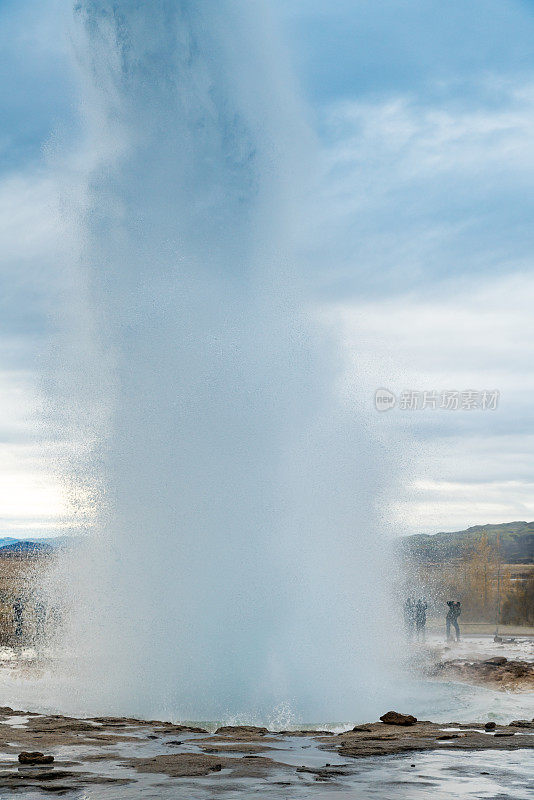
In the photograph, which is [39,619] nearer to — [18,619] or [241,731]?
[18,619]

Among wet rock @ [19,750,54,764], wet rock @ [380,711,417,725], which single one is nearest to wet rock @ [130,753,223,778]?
wet rock @ [19,750,54,764]

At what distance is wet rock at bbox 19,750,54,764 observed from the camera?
9347 millimetres

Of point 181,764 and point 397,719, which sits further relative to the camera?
point 397,719

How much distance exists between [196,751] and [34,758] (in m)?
2.01

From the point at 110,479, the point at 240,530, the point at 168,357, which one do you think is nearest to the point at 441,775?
the point at 240,530

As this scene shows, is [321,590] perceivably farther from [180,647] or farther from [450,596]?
[450,596]

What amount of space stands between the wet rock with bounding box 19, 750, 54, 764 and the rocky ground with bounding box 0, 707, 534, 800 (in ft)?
0.04

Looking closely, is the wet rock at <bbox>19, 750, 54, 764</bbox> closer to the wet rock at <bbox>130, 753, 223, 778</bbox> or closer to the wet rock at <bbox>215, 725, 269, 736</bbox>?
the wet rock at <bbox>130, 753, 223, 778</bbox>

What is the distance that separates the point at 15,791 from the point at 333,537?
10590 millimetres

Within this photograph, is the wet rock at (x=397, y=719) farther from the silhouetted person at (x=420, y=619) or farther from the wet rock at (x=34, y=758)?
the silhouetted person at (x=420, y=619)

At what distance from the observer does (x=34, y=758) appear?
9.41 m

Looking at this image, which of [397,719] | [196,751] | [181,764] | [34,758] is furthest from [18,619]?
[181,764]

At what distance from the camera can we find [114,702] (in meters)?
14.8

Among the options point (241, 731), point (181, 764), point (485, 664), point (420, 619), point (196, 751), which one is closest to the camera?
point (181, 764)
